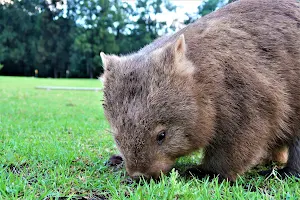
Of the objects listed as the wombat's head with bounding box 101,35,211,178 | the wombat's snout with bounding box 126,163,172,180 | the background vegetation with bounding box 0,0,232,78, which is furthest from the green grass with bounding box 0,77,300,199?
the background vegetation with bounding box 0,0,232,78

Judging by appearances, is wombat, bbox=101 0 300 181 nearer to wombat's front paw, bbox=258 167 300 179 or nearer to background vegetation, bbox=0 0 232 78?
wombat's front paw, bbox=258 167 300 179

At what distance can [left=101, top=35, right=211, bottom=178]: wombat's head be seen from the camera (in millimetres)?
2635

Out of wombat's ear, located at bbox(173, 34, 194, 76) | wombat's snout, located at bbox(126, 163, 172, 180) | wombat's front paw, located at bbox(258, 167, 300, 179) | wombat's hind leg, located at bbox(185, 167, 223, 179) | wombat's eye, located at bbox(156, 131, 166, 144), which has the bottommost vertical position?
wombat's front paw, located at bbox(258, 167, 300, 179)

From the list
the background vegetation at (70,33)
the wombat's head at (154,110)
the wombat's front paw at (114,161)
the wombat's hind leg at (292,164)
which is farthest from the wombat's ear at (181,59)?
the background vegetation at (70,33)

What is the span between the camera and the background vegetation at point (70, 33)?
47.2 meters

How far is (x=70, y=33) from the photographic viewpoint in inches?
1977

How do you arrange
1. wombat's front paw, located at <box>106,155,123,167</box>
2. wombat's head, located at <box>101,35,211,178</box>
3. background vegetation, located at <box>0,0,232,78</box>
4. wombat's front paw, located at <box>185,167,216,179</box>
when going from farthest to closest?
background vegetation, located at <box>0,0,232,78</box> → wombat's front paw, located at <box>106,155,123,167</box> → wombat's front paw, located at <box>185,167,216,179</box> → wombat's head, located at <box>101,35,211,178</box>

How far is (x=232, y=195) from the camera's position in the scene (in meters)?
2.22

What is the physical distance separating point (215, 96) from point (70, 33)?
49.3 metres

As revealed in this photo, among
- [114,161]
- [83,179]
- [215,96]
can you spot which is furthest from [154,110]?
[114,161]

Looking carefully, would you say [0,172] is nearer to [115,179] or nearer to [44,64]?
[115,179]

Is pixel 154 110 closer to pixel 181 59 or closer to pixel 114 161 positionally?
pixel 181 59

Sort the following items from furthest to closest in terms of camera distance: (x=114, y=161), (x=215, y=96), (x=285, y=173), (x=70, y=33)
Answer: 1. (x=70, y=33)
2. (x=114, y=161)
3. (x=285, y=173)
4. (x=215, y=96)

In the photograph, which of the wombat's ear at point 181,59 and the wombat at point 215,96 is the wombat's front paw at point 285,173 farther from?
the wombat's ear at point 181,59
